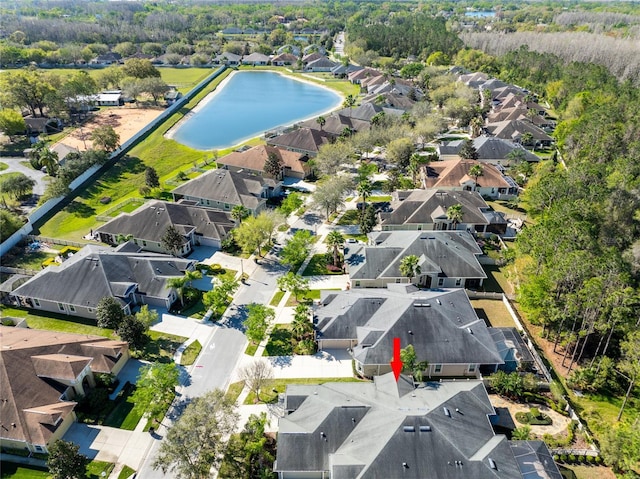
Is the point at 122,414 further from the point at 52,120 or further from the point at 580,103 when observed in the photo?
the point at 580,103

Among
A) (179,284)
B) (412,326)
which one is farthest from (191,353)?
(412,326)

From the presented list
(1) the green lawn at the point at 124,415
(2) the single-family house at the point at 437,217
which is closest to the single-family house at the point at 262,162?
(2) the single-family house at the point at 437,217

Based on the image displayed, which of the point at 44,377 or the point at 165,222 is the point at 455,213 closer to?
the point at 165,222

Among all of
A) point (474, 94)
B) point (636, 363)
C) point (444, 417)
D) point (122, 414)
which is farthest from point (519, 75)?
point (122, 414)

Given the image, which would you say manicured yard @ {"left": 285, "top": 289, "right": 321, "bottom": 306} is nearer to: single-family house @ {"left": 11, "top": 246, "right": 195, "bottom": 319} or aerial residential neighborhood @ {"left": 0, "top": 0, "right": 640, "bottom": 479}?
aerial residential neighborhood @ {"left": 0, "top": 0, "right": 640, "bottom": 479}

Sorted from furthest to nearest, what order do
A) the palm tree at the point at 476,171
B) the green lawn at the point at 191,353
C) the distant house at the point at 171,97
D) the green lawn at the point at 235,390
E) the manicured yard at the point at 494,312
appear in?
the distant house at the point at 171,97 < the palm tree at the point at 476,171 < the manicured yard at the point at 494,312 < the green lawn at the point at 191,353 < the green lawn at the point at 235,390

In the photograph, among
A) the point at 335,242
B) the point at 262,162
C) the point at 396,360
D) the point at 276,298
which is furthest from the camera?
the point at 262,162

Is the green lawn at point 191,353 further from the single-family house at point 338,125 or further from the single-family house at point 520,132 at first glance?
the single-family house at point 520,132
